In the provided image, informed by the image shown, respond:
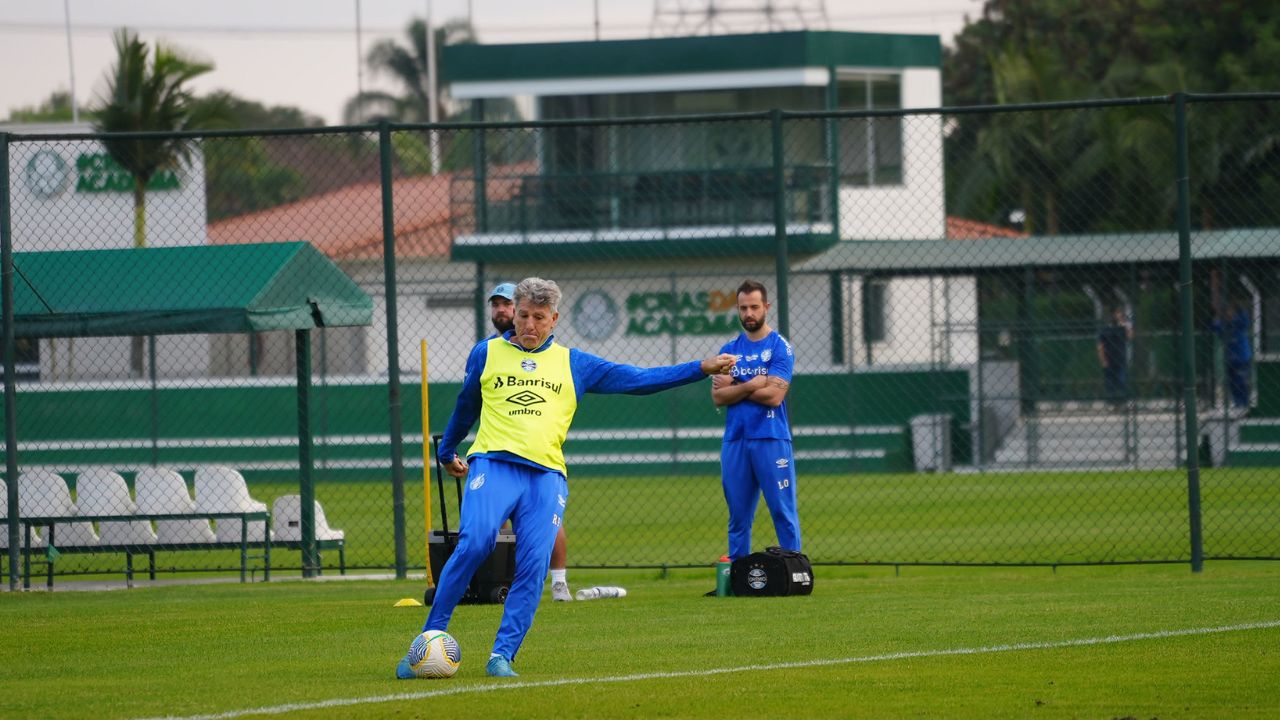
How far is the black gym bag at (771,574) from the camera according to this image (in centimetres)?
1162

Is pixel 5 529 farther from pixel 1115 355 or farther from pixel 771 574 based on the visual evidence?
pixel 1115 355

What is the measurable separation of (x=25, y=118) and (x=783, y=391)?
65461 mm

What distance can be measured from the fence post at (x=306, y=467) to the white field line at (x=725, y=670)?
6267 mm

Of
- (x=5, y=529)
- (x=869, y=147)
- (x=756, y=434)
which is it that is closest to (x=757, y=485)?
(x=756, y=434)

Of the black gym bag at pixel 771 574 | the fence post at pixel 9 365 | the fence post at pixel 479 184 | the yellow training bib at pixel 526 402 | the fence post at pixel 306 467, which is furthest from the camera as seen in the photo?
the fence post at pixel 479 184

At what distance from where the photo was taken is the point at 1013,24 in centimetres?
5331

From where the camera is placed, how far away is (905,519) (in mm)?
19438

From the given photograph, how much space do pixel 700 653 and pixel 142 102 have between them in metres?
28.0

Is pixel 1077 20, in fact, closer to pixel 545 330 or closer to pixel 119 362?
pixel 119 362

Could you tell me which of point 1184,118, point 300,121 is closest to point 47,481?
point 1184,118

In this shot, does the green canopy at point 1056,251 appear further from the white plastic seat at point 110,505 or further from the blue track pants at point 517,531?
the blue track pants at point 517,531

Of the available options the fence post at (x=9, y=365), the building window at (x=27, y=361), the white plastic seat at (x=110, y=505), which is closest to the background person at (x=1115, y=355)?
the white plastic seat at (x=110, y=505)

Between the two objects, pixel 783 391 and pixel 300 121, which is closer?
pixel 783 391

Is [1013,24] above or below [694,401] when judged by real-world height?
above
